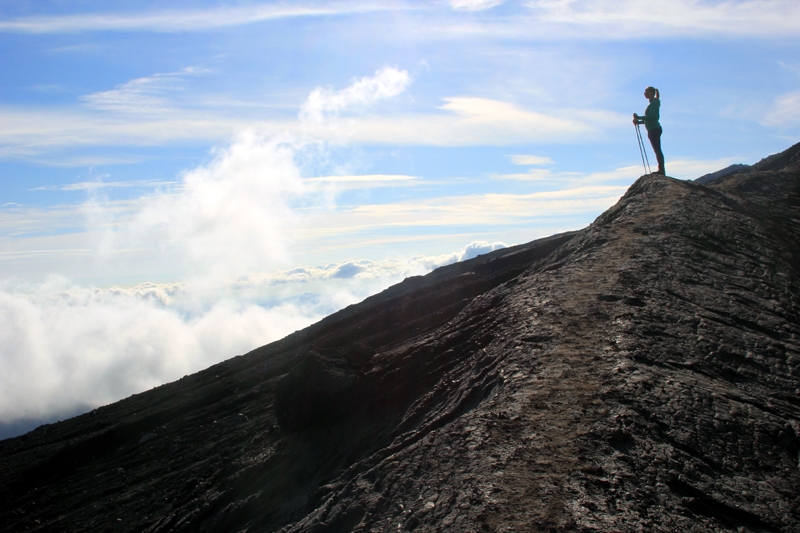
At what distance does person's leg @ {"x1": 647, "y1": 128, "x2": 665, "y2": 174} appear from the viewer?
1645 cm

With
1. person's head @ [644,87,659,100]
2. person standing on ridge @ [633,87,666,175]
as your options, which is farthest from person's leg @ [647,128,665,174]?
person's head @ [644,87,659,100]

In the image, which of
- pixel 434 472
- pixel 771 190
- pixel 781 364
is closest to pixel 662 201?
pixel 771 190

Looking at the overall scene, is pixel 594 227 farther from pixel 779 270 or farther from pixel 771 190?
pixel 771 190

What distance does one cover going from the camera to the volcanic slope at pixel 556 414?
5.49 meters

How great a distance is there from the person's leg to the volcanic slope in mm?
1193

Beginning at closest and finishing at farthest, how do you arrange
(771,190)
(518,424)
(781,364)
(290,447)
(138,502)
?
1. (518,424)
2. (781,364)
3. (290,447)
4. (138,502)
5. (771,190)

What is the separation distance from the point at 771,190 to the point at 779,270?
284 inches

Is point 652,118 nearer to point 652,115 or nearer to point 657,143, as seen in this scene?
point 652,115

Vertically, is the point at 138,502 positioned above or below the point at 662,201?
below

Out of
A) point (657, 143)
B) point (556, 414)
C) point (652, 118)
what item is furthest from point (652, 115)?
point (556, 414)

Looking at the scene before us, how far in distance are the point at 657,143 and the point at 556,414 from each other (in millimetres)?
12549

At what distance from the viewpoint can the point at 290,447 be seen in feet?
43.6

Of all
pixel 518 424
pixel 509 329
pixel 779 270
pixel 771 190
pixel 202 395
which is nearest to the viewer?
pixel 518 424

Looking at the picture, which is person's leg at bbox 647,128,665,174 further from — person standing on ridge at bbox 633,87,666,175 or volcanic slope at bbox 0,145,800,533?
volcanic slope at bbox 0,145,800,533
